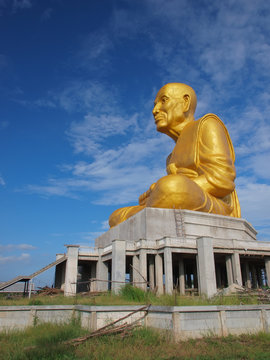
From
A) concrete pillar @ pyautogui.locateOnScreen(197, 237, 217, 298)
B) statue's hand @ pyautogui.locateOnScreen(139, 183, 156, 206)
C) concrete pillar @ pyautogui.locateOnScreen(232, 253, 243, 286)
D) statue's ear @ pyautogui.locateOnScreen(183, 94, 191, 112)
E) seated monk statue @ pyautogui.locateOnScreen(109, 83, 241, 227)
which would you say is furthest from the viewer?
statue's ear @ pyautogui.locateOnScreen(183, 94, 191, 112)

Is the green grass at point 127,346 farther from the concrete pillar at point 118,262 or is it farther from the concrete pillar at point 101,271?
the concrete pillar at point 101,271

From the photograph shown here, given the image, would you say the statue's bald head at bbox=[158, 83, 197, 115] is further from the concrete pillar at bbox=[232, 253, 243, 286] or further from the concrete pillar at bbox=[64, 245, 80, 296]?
the concrete pillar at bbox=[64, 245, 80, 296]

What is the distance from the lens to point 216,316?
8.52 m

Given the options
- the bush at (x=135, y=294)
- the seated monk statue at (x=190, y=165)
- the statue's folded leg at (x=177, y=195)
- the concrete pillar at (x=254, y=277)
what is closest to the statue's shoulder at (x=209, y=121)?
the seated monk statue at (x=190, y=165)

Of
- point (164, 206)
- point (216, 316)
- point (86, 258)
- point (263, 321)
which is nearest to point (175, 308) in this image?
point (216, 316)

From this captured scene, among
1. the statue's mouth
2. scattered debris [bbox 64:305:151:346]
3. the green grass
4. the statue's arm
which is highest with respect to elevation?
the statue's mouth

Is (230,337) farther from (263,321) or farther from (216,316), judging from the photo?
(263,321)

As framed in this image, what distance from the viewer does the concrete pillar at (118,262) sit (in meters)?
17.9

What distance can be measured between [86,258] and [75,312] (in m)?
11.9

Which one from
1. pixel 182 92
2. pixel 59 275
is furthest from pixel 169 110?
pixel 59 275

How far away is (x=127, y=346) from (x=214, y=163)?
17.5 meters

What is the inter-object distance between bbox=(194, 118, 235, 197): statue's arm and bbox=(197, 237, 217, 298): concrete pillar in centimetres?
541

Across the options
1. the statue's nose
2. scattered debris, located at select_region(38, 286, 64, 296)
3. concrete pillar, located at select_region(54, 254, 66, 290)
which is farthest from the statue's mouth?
scattered debris, located at select_region(38, 286, 64, 296)

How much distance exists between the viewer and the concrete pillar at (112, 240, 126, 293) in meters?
17.9
